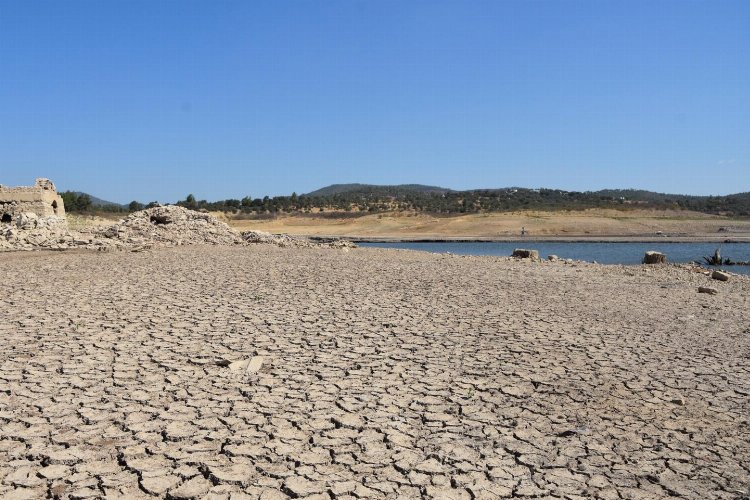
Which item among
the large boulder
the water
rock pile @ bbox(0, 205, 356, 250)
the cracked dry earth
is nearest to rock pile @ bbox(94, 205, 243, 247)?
rock pile @ bbox(0, 205, 356, 250)

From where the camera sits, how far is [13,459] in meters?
3.60

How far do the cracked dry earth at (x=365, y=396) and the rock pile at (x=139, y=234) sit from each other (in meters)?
9.03

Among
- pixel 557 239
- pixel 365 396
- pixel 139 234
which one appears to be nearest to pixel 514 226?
pixel 557 239

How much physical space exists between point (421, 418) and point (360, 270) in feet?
30.5

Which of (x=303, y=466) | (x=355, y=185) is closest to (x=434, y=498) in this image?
(x=303, y=466)

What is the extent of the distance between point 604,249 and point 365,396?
3636cm

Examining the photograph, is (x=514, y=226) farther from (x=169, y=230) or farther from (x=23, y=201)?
(x=23, y=201)

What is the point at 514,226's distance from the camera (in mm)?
53312

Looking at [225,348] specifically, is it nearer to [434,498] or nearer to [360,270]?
[434,498]

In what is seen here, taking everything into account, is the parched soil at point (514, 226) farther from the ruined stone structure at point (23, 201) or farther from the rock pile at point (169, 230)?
the ruined stone structure at point (23, 201)

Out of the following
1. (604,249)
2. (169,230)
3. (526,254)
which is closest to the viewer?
(526,254)

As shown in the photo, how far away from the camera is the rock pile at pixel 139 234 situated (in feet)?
58.4

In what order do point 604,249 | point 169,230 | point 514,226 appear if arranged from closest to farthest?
point 169,230
point 604,249
point 514,226

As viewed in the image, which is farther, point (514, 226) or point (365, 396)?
point (514, 226)
